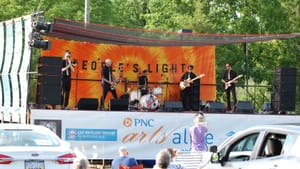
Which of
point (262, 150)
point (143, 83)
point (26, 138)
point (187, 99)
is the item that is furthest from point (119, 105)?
point (262, 150)

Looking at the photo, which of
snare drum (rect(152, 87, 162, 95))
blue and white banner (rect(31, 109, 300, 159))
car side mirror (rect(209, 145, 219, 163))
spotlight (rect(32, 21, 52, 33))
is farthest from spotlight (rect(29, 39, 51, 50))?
car side mirror (rect(209, 145, 219, 163))

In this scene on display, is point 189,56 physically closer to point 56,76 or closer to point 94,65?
point 94,65

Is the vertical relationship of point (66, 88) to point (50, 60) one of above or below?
below

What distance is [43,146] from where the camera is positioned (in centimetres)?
1262

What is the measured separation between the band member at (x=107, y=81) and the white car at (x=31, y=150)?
30.9 ft

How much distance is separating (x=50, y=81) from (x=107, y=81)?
10.1ft

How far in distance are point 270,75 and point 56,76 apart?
59.0 feet

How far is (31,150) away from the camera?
12320 millimetres

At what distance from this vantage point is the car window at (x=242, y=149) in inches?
402

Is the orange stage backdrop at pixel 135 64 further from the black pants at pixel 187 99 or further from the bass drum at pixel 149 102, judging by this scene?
the bass drum at pixel 149 102

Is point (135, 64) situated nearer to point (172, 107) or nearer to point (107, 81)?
point (107, 81)

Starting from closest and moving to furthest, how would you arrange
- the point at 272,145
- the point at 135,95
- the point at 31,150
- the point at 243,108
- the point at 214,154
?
1. the point at 272,145
2. the point at 214,154
3. the point at 31,150
4. the point at 243,108
5. the point at 135,95

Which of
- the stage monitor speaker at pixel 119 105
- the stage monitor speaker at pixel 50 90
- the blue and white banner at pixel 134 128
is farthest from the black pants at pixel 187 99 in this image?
the stage monitor speaker at pixel 50 90

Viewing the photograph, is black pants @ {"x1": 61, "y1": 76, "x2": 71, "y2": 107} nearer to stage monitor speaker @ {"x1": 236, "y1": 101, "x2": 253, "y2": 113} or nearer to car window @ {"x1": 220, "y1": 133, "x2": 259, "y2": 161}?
stage monitor speaker @ {"x1": 236, "y1": 101, "x2": 253, "y2": 113}
